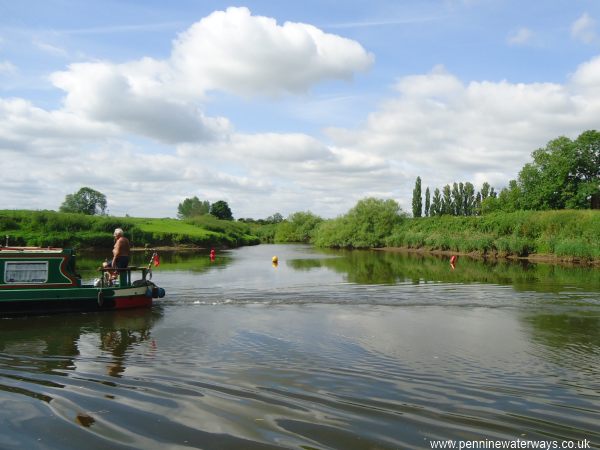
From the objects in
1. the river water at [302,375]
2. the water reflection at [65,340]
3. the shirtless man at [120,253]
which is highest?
the shirtless man at [120,253]

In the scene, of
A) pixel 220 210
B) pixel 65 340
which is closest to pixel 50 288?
pixel 65 340

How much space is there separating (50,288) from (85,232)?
171ft

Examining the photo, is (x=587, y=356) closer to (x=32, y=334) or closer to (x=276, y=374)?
(x=276, y=374)

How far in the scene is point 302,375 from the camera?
8453 millimetres

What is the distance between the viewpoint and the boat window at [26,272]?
1467 centimetres

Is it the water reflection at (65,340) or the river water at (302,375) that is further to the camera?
the water reflection at (65,340)

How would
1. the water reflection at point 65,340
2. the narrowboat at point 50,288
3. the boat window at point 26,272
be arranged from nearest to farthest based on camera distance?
1. the water reflection at point 65,340
2. the narrowboat at point 50,288
3. the boat window at point 26,272

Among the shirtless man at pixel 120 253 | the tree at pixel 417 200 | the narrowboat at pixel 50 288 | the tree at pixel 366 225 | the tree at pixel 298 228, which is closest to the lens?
the narrowboat at pixel 50 288

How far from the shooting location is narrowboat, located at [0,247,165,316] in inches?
573

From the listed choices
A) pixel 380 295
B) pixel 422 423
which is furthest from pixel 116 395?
pixel 380 295

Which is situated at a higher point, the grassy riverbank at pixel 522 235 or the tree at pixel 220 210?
the tree at pixel 220 210

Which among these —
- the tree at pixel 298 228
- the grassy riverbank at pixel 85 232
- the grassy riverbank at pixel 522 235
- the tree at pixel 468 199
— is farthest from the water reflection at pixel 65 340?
the tree at pixel 468 199

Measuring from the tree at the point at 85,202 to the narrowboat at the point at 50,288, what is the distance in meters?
92.2

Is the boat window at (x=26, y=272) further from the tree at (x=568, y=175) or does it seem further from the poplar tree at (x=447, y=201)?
the poplar tree at (x=447, y=201)
